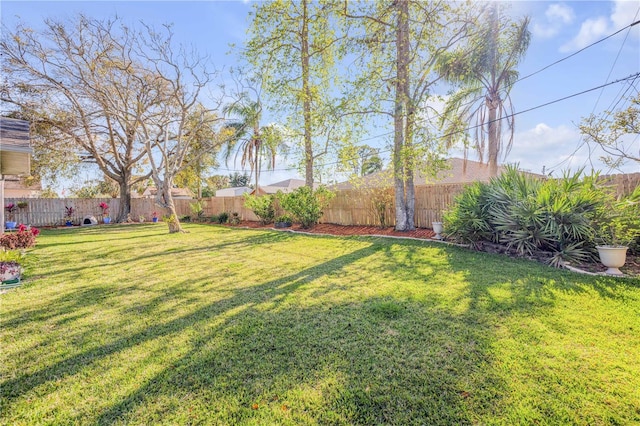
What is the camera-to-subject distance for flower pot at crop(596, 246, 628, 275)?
13.9 ft

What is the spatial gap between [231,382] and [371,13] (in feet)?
32.9

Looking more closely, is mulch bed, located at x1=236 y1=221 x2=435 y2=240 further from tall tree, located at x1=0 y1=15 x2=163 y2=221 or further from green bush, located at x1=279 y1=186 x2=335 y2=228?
tall tree, located at x1=0 y1=15 x2=163 y2=221

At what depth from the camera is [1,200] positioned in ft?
22.4

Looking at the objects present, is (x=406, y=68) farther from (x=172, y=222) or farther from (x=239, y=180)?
(x=239, y=180)

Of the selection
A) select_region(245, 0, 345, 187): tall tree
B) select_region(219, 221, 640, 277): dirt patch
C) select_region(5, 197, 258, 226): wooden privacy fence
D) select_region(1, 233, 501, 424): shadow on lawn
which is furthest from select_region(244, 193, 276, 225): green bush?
select_region(1, 233, 501, 424): shadow on lawn

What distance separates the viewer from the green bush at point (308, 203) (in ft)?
34.4

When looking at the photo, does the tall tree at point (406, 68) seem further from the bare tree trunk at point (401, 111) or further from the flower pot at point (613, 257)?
the flower pot at point (613, 257)

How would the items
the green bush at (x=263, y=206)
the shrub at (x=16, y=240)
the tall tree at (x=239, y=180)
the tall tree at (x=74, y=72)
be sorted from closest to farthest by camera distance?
the shrub at (x=16, y=240) → the tall tree at (x=74, y=72) → the green bush at (x=263, y=206) → the tall tree at (x=239, y=180)

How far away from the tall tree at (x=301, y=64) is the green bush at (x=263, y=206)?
126 inches

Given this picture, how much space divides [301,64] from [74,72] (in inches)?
323

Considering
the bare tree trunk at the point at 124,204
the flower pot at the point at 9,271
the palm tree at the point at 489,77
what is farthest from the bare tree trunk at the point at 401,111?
the bare tree trunk at the point at 124,204

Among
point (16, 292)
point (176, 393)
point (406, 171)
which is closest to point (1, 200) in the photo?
point (16, 292)

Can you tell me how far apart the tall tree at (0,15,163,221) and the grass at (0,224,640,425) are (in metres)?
9.11

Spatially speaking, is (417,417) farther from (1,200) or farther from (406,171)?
(1,200)
